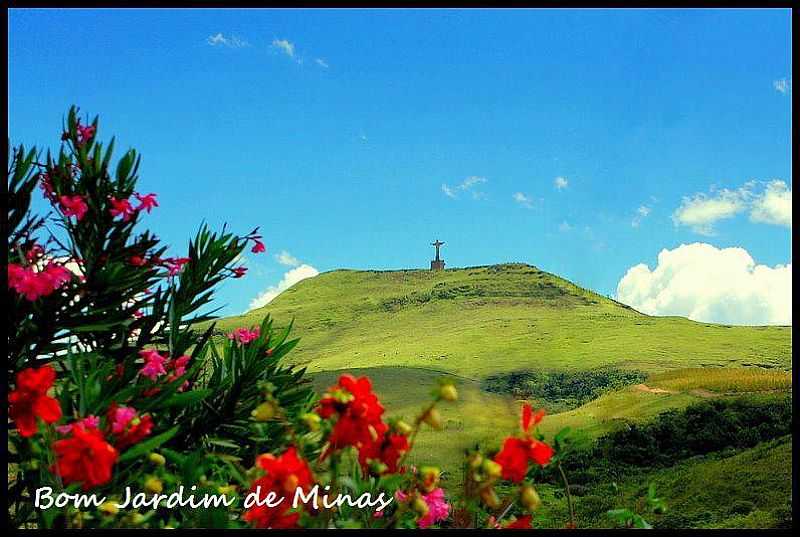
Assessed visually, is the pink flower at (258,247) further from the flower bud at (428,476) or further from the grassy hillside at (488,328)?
the grassy hillside at (488,328)

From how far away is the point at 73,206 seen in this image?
112 inches

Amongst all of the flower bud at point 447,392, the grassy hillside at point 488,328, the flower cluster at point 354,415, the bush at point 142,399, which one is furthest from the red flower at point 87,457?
the grassy hillside at point 488,328

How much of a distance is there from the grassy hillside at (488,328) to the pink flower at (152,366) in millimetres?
13051

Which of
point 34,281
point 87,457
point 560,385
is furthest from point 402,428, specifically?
point 560,385

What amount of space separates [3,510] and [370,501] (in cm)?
102

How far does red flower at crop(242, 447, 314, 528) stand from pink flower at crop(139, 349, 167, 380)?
1010 millimetres

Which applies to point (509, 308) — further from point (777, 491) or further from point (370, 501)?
point (370, 501)

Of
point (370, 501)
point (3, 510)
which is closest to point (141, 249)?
point (3, 510)

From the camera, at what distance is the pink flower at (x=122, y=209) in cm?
291

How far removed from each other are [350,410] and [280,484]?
19cm

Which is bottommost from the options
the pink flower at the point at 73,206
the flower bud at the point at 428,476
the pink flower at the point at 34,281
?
the flower bud at the point at 428,476

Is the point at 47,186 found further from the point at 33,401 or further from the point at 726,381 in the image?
the point at 726,381

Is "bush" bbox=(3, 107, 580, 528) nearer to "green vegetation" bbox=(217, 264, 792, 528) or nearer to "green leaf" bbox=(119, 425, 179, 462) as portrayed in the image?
"green leaf" bbox=(119, 425, 179, 462)

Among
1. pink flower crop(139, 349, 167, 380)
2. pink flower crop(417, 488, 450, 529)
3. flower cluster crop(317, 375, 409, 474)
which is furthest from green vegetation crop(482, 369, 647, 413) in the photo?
flower cluster crop(317, 375, 409, 474)
